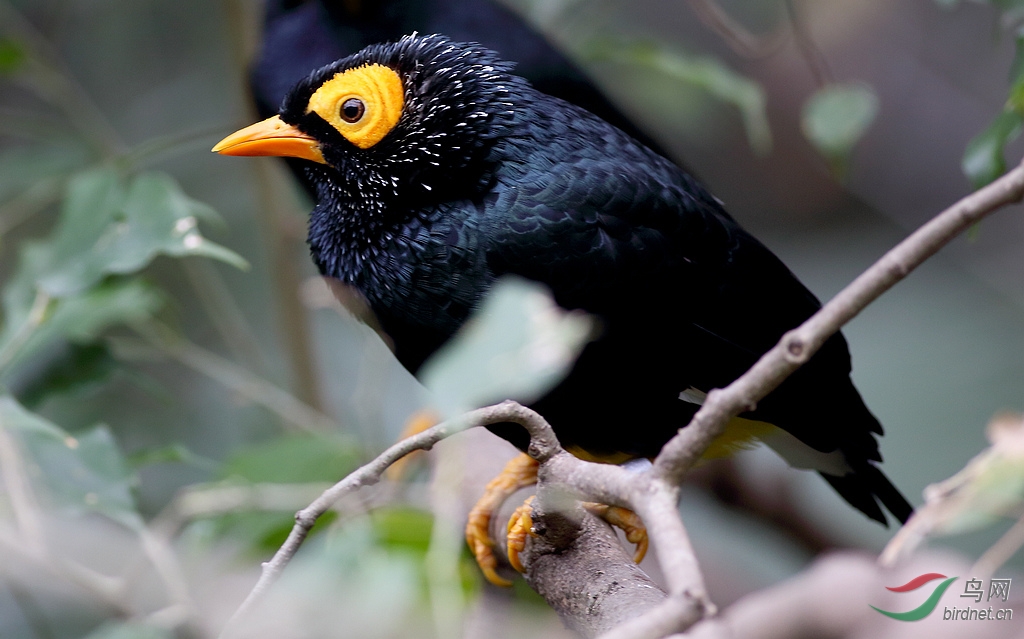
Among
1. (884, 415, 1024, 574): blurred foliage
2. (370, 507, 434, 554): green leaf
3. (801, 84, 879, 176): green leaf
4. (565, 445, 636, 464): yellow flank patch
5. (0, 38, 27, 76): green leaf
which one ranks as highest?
(801, 84, 879, 176): green leaf

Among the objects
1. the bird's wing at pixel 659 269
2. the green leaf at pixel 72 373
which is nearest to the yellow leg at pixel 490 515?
the bird's wing at pixel 659 269

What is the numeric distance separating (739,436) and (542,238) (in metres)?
0.70

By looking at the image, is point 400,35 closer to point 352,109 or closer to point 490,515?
point 352,109

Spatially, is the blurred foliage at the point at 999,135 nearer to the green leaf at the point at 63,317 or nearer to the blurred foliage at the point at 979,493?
the blurred foliage at the point at 979,493

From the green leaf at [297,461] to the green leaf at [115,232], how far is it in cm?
72

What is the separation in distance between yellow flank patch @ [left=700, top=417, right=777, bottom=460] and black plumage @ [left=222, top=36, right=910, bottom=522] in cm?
19

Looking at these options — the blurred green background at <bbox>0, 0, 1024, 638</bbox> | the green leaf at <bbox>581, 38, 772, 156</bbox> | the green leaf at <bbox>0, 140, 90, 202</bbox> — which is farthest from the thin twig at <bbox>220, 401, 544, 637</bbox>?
the green leaf at <bbox>0, 140, 90, 202</bbox>

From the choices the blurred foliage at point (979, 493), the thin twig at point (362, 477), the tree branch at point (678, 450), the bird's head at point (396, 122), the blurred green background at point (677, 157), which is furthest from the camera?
the blurred green background at point (677, 157)

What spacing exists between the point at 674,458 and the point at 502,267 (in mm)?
739

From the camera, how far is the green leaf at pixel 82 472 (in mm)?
1840

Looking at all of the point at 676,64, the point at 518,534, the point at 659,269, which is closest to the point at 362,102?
the point at 659,269

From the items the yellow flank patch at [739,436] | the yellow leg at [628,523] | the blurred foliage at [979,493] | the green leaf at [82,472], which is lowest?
the green leaf at [82,472]

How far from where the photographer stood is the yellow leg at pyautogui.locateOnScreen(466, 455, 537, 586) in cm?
203

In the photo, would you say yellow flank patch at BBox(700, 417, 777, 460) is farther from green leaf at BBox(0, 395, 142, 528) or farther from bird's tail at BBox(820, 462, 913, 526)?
green leaf at BBox(0, 395, 142, 528)
